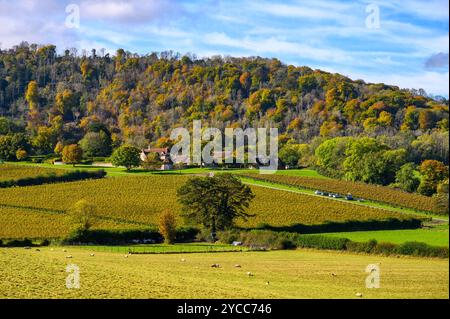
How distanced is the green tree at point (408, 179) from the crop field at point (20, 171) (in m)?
42.5

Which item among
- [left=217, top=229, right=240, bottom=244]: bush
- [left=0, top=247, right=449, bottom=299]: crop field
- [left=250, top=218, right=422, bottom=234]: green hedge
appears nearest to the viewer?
[left=0, top=247, right=449, bottom=299]: crop field

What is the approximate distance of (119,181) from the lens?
80.9 meters

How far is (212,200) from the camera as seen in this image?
56.9 metres

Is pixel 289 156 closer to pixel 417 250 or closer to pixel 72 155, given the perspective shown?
pixel 72 155

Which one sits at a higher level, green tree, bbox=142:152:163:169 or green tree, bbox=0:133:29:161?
green tree, bbox=0:133:29:161

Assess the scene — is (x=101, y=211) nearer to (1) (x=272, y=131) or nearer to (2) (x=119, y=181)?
(2) (x=119, y=181)

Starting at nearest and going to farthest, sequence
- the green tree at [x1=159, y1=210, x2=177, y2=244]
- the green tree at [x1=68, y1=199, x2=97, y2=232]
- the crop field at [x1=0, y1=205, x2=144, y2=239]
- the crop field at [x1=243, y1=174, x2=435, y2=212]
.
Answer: the green tree at [x1=68, y1=199, x2=97, y2=232]
the green tree at [x1=159, y1=210, x2=177, y2=244]
the crop field at [x1=0, y1=205, x2=144, y2=239]
the crop field at [x1=243, y1=174, x2=435, y2=212]

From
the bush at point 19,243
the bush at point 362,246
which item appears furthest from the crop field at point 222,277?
the bush at point 19,243

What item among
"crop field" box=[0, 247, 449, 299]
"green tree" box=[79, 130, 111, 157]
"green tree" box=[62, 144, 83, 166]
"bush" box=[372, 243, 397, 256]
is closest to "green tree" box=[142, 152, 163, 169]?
"green tree" box=[62, 144, 83, 166]

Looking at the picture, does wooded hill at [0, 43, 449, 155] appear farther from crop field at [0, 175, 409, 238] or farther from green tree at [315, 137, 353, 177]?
crop field at [0, 175, 409, 238]

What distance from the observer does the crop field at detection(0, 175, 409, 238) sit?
2398 inches

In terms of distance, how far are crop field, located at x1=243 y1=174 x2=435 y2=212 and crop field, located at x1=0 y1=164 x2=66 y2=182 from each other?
85.2ft

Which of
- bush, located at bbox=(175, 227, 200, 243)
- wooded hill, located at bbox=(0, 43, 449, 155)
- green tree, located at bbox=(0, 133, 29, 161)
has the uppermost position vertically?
wooded hill, located at bbox=(0, 43, 449, 155)
